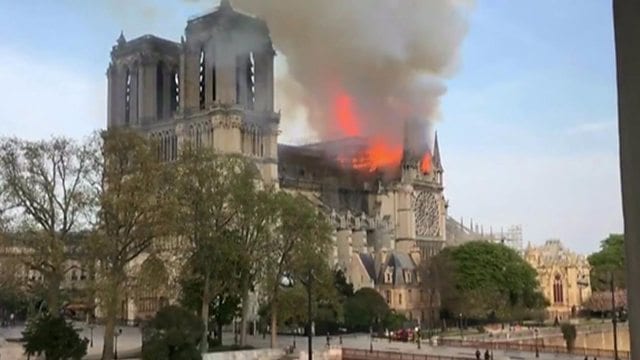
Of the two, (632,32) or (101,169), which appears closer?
(632,32)

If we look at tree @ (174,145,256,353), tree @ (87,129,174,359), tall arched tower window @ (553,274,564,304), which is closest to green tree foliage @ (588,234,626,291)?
tall arched tower window @ (553,274,564,304)

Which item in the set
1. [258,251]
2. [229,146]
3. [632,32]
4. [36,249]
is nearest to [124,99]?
[229,146]

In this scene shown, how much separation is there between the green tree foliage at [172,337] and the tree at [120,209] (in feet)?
5.22

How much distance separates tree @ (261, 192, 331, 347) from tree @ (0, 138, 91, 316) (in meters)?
9.60

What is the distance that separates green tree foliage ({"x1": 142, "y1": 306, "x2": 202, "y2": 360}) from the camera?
2734 centimetres

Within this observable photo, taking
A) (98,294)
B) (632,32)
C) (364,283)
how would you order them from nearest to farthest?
(632,32)
(98,294)
(364,283)

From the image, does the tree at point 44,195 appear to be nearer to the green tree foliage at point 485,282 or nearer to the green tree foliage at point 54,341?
the green tree foliage at point 54,341

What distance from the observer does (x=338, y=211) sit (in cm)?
8481

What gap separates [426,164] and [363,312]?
39650 mm

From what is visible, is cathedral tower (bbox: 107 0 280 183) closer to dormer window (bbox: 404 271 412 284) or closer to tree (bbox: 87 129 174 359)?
dormer window (bbox: 404 271 412 284)

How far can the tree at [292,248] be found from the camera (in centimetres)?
3731

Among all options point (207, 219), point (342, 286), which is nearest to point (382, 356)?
point (207, 219)

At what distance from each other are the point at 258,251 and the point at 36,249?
10393 millimetres

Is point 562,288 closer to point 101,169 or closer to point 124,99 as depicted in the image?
point 124,99
